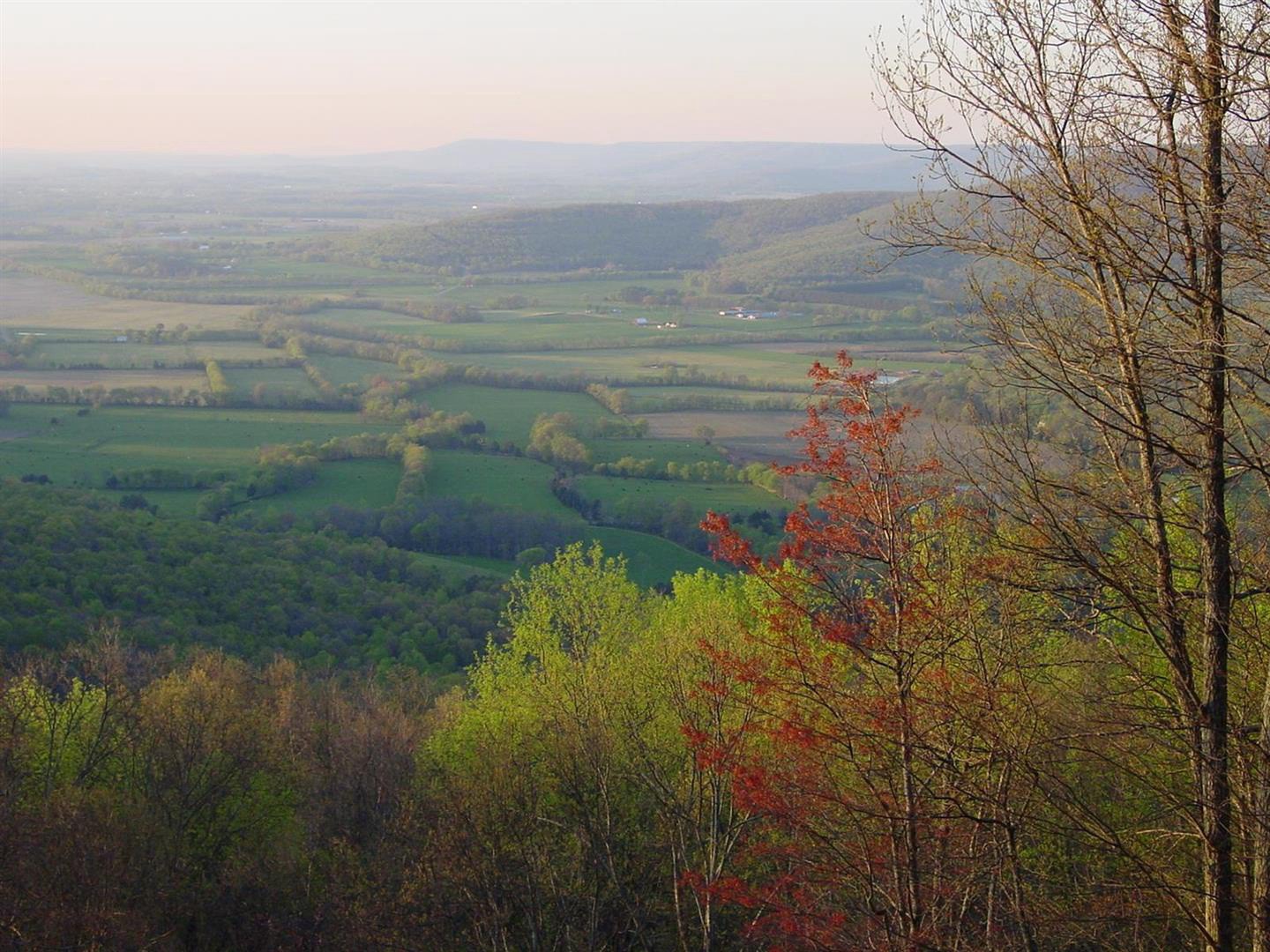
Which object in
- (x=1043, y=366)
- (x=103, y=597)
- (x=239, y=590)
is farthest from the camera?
(x=239, y=590)

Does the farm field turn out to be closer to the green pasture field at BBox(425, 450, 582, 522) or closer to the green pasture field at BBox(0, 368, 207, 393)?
the green pasture field at BBox(425, 450, 582, 522)

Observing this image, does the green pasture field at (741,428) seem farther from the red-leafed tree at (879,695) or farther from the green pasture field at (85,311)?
the red-leafed tree at (879,695)

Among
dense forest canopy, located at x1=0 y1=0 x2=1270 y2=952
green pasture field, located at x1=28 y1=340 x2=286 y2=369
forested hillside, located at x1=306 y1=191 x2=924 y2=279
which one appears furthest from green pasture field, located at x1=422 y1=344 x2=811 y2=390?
forested hillside, located at x1=306 y1=191 x2=924 y2=279

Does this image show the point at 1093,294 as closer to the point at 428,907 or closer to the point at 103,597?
the point at 428,907

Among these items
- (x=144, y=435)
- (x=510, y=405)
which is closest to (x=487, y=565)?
(x=144, y=435)

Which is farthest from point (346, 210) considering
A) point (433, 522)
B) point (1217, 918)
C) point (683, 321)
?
point (1217, 918)

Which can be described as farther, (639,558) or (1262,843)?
(639,558)

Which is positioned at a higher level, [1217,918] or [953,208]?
[953,208]

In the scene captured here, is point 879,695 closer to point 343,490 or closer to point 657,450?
point 343,490
